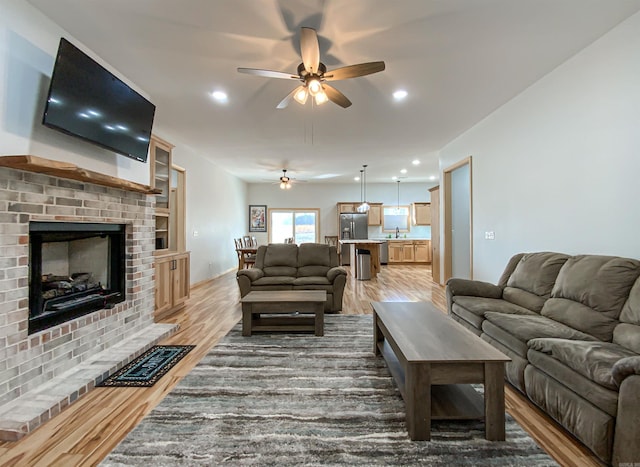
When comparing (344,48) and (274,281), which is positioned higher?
(344,48)

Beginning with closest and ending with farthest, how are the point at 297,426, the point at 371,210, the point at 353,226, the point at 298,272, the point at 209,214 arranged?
the point at 297,426
the point at 298,272
the point at 209,214
the point at 353,226
the point at 371,210

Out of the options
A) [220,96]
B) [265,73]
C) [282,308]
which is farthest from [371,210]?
[265,73]

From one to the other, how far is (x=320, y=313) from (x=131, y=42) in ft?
9.93

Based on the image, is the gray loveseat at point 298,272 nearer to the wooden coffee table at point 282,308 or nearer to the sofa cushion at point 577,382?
the wooden coffee table at point 282,308

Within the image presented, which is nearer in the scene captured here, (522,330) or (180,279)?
(522,330)

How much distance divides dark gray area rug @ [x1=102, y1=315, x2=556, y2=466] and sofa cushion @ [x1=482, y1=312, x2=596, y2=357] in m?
0.50

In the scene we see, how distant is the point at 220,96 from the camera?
3527 mm

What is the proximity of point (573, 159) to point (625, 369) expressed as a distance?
223cm

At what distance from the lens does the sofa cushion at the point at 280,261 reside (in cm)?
464

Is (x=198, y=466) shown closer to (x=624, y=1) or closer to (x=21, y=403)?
(x=21, y=403)

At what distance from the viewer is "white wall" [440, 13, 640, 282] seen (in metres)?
2.32

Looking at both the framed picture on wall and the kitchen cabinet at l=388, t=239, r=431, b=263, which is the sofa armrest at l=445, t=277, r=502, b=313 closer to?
the kitchen cabinet at l=388, t=239, r=431, b=263

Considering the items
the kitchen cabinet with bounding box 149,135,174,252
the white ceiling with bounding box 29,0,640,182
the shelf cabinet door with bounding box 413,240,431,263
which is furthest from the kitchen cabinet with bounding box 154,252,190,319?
the shelf cabinet door with bounding box 413,240,431,263

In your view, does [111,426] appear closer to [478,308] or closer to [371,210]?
[478,308]
